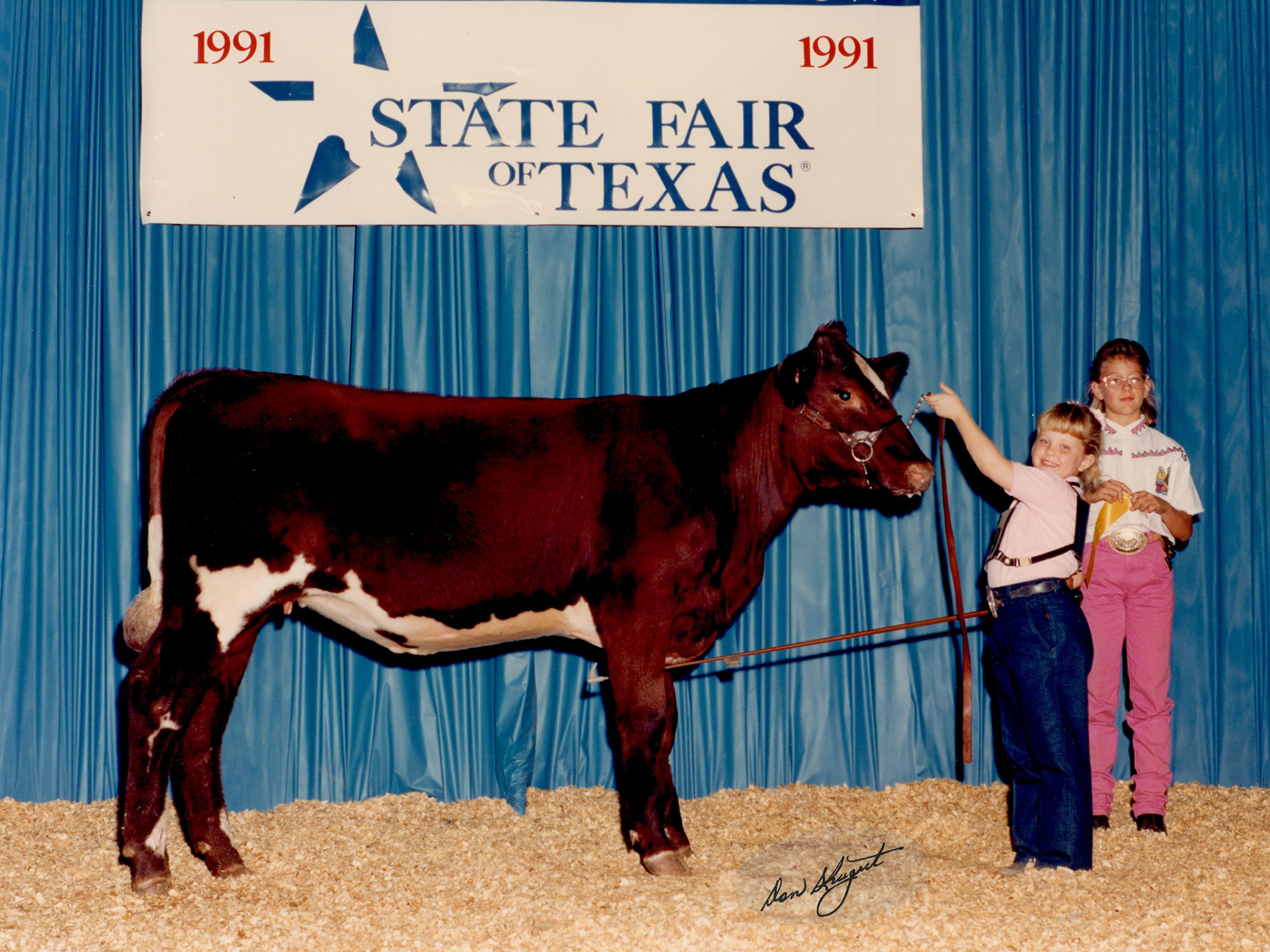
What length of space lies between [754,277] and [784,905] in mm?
2491

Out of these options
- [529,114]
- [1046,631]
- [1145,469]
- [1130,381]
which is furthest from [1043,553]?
[529,114]

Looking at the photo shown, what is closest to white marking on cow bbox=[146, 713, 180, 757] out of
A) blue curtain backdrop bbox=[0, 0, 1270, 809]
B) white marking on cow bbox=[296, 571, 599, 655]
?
white marking on cow bbox=[296, 571, 599, 655]

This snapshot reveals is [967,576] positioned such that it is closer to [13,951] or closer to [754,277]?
[754,277]

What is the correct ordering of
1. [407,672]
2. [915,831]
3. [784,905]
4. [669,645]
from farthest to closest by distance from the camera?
1. [407,672]
2. [915,831]
3. [669,645]
4. [784,905]

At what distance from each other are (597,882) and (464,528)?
1183mm

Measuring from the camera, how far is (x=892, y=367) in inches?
145

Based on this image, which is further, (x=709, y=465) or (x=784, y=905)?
(x=709, y=465)

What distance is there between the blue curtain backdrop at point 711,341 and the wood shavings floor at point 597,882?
25 cm

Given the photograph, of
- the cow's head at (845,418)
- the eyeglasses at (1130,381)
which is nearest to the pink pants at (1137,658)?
the eyeglasses at (1130,381)

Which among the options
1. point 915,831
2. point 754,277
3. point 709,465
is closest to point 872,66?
point 754,277

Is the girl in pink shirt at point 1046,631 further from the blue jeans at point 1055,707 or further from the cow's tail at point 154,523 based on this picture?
the cow's tail at point 154,523

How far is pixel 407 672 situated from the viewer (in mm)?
4180
